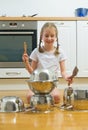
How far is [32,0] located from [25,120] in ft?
10.1

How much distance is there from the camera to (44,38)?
205cm

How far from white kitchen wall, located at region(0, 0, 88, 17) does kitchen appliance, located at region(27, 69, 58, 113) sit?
2.79 metres

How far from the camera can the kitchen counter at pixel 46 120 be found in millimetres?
787

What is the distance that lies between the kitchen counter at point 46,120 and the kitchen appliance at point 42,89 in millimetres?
39

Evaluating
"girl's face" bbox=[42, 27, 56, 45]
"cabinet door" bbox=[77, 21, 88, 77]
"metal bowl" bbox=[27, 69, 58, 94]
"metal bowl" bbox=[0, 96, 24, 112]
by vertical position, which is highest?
A: "girl's face" bbox=[42, 27, 56, 45]

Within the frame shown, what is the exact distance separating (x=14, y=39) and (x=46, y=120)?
2506 millimetres

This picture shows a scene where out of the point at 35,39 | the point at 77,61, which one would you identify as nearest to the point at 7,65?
the point at 35,39

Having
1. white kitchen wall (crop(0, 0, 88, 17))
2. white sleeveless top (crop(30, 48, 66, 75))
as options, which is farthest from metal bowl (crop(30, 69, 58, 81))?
white kitchen wall (crop(0, 0, 88, 17))

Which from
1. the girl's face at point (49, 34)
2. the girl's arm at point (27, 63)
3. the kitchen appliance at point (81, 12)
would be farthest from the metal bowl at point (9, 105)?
the kitchen appliance at point (81, 12)

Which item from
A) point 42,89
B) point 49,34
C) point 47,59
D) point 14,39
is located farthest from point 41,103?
point 14,39

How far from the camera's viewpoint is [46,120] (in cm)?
87

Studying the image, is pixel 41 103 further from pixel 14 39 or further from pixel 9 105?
pixel 14 39

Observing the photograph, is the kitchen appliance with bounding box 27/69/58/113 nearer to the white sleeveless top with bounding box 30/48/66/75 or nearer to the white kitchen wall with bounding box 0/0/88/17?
the white sleeveless top with bounding box 30/48/66/75

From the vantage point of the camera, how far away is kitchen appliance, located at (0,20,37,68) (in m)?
3.29
